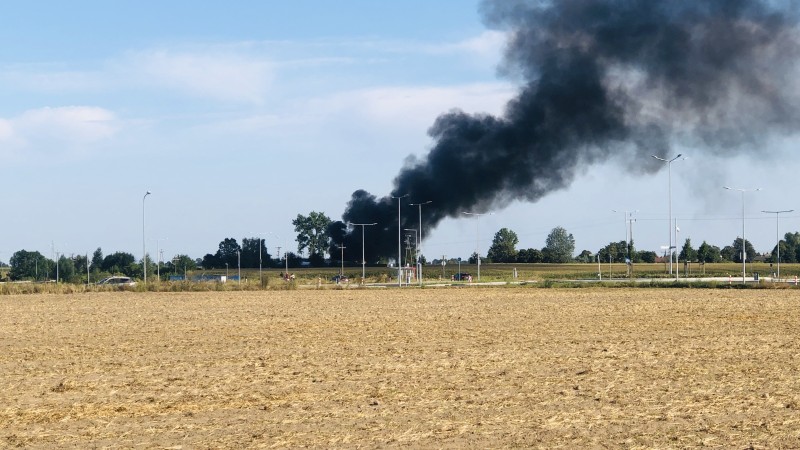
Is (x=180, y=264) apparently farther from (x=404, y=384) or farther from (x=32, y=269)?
(x=404, y=384)

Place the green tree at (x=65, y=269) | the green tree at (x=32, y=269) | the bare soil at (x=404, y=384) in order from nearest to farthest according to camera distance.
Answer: the bare soil at (x=404, y=384) < the green tree at (x=65, y=269) < the green tree at (x=32, y=269)

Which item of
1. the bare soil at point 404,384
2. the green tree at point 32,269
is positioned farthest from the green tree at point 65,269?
the bare soil at point 404,384

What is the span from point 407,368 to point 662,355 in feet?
22.0

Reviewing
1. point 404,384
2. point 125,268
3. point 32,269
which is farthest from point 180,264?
point 404,384

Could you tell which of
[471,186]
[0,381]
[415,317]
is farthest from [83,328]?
[471,186]

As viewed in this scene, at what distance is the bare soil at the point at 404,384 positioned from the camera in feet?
44.9

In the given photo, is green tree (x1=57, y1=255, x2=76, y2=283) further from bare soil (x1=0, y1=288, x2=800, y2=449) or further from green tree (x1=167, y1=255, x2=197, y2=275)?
bare soil (x1=0, y1=288, x2=800, y2=449)

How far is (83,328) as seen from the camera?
119 feet

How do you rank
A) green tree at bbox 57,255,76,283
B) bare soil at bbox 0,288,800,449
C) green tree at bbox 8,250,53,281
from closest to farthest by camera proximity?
bare soil at bbox 0,288,800,449, green tree at bbox 57,255,76,283, green tree at bbox 8,250,53,281

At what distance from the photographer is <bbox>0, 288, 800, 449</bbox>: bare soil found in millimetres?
13695

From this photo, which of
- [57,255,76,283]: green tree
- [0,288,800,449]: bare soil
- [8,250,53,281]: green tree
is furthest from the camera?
[8,250,53,281]: green tree

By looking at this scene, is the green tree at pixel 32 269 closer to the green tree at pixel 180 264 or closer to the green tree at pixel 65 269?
the green tree at pixel 65 269

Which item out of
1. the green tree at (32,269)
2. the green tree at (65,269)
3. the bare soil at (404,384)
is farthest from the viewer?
the green tree at (32,269)

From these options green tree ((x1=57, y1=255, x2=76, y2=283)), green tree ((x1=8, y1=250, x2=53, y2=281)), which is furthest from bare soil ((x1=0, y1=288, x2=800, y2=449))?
green tree ((x1=8, y1=250, x2=53, y2=281))
